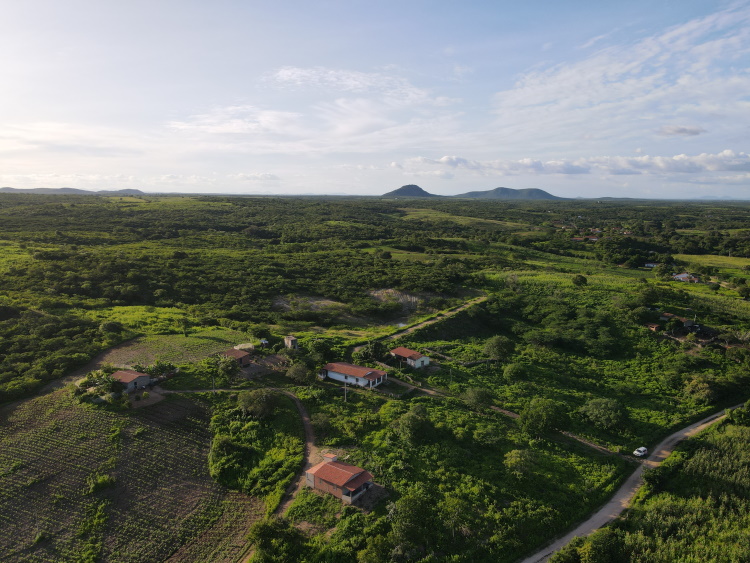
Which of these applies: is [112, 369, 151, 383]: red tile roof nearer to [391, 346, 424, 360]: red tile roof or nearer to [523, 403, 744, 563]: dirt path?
[391, 346, 424, 360]: red tile roof

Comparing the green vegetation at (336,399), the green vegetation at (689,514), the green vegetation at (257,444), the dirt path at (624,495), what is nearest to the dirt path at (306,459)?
the green vegetation at (257,444)

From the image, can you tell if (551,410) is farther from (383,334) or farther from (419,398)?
(383,334)

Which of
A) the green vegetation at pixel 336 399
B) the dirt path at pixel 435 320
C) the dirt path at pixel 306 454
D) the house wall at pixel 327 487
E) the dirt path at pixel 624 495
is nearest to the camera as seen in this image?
the dirt path at pixel 624 495

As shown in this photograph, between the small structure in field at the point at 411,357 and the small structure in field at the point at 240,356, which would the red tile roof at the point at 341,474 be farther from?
the small structure in field at the point at 240,356

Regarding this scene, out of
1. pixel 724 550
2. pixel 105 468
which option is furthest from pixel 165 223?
pixel 724 550

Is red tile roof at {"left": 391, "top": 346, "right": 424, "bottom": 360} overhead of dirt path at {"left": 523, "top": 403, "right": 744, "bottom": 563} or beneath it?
overhead

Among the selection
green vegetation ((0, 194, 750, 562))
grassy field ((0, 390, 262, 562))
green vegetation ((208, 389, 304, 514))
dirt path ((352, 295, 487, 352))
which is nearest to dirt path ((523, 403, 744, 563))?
green vegetation ((0, 194, 750, 562))
